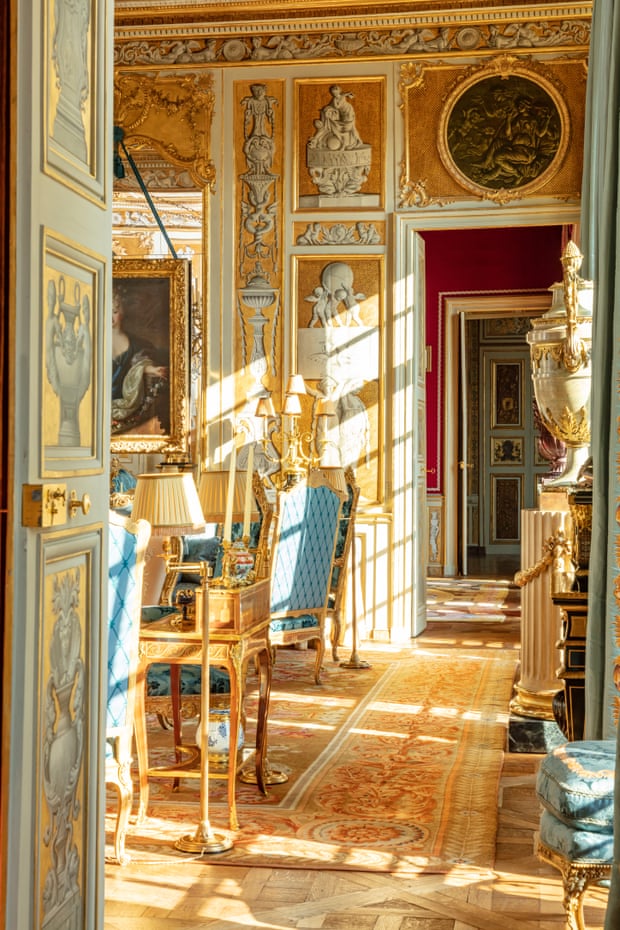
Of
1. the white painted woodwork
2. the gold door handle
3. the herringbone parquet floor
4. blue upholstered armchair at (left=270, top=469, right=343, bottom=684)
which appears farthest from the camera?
blue upholstered armchair at (left=270, top=469, right=343, bottom=684)

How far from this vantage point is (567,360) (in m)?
5.18

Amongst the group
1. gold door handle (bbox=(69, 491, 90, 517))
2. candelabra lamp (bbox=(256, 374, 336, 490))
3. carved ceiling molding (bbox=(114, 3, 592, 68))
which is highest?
carved ceiling molding (bbox=(114, 3, 592, 68))

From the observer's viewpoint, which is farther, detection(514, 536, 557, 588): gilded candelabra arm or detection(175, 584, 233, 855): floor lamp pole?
detection(514, 536, 557, 588): gilded candelabra arm

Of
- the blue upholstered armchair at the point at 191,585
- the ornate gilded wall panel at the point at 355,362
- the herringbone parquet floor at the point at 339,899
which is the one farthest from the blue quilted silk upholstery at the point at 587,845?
the ornate gilded wall panel at the point at 355,362

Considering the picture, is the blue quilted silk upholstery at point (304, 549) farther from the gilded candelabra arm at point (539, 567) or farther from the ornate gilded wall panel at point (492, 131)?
the ornate gilded wall panel at point (492, 131)

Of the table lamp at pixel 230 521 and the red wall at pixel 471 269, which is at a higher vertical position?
the red wall at pixel 471 269

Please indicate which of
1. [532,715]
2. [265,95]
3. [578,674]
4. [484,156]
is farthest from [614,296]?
[265,95]

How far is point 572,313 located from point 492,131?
3375 millimetres

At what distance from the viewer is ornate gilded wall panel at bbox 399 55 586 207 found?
25.8 ft

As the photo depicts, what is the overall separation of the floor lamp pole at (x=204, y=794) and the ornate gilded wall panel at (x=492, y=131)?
5.12 meters

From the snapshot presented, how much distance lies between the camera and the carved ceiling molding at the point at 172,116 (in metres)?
8.27

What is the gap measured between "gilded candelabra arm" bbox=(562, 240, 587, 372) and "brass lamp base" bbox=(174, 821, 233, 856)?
2742 mm

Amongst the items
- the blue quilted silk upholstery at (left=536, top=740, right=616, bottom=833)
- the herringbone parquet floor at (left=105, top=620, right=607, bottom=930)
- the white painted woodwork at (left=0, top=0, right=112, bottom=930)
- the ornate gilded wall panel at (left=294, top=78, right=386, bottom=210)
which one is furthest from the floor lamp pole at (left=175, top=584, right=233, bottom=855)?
the ornate gilded wall panel at (left=294, top=78, right=386, bottom=210)

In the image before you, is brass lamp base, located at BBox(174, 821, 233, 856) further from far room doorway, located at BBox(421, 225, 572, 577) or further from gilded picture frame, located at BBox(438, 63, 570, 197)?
far room doorway, located at BBox(421, 225, 572, 577)
